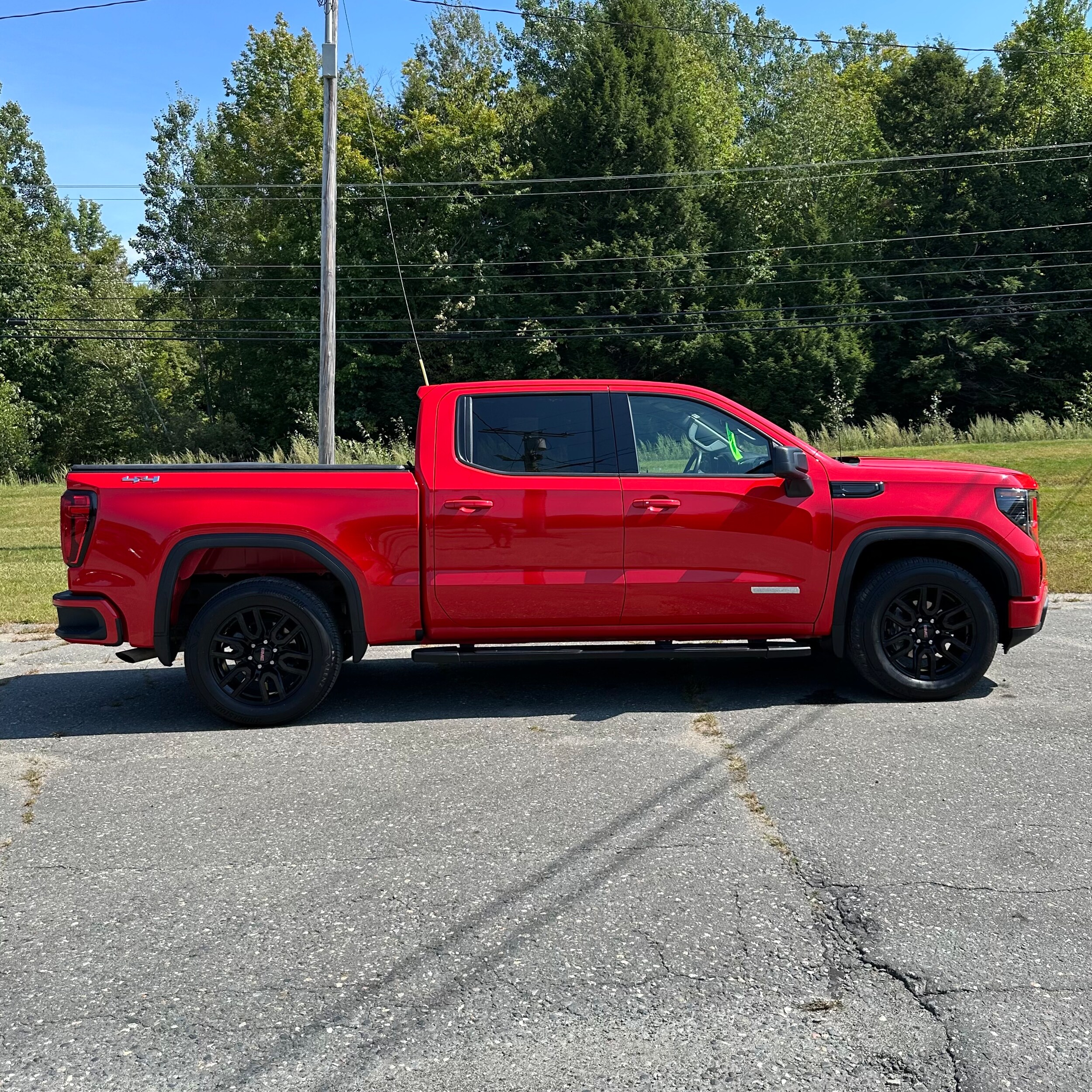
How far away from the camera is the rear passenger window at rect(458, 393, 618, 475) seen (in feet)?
21.3

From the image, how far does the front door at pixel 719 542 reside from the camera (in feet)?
21.0

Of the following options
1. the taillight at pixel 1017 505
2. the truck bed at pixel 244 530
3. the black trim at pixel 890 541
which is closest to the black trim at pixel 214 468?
the truck bed at pixel 244 530

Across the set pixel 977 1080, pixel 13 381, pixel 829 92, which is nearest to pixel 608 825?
pixel 977 1080

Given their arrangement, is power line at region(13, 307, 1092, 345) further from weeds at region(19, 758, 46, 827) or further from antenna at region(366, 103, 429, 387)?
weeds at region(19, 758, 46, 827)

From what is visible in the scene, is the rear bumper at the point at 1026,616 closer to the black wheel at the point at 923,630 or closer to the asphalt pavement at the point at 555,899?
the black wheel at the point at 923,630

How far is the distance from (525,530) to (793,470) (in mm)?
1579

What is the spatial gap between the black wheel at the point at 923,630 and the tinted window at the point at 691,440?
1038 millimetres

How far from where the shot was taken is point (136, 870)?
420 centimetres

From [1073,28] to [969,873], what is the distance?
196 ft

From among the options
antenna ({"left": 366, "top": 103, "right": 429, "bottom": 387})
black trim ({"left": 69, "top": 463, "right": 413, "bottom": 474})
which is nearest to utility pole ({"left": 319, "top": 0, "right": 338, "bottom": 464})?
antenna ({"left": 366, "top": 103, "right": 429, "bottom": 387})

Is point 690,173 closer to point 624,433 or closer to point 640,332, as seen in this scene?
point 640,332

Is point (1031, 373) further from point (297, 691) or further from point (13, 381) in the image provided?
point (297, 691)

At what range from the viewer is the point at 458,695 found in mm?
7082

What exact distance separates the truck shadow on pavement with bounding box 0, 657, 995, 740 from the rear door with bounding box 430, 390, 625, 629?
0.59 m
